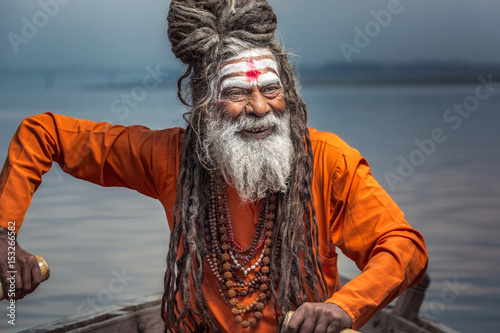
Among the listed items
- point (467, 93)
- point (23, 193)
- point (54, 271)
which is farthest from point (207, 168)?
point (467, 93)

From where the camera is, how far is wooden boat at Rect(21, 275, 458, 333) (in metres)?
3.01

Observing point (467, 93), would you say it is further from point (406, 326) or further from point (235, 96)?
point (235, 96)

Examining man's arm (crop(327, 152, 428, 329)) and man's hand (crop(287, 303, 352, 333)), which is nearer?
man's hand (crop(287, 303, 352, 333))

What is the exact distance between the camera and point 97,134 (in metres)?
2.55

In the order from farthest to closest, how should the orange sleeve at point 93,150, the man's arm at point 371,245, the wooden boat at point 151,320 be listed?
the wooden boat at point 151,320
the orange sleeve at point 93,150
the man's arm at point 371,245

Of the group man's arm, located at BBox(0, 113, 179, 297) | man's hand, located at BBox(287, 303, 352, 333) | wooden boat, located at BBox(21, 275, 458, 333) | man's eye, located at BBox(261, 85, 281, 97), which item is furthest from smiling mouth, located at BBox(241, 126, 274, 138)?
wooden boat, located at BBox(21, 275, 458, 333)

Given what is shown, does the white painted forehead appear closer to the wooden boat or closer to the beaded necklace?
the beaded necklace

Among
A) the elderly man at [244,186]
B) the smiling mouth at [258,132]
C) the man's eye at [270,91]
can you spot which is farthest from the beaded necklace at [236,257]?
the man's eye at [270,91]

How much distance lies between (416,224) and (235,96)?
312 centimetres

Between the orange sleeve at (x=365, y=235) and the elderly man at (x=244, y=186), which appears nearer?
the orange sleeve at (x=365, y=235)

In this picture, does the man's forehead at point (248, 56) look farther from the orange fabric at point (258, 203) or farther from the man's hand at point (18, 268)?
the man's hand at point (18, 268)

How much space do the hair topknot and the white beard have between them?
0.24 m

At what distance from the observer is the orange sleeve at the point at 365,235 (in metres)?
2.08

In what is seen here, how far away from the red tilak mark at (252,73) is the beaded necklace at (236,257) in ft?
1.23
